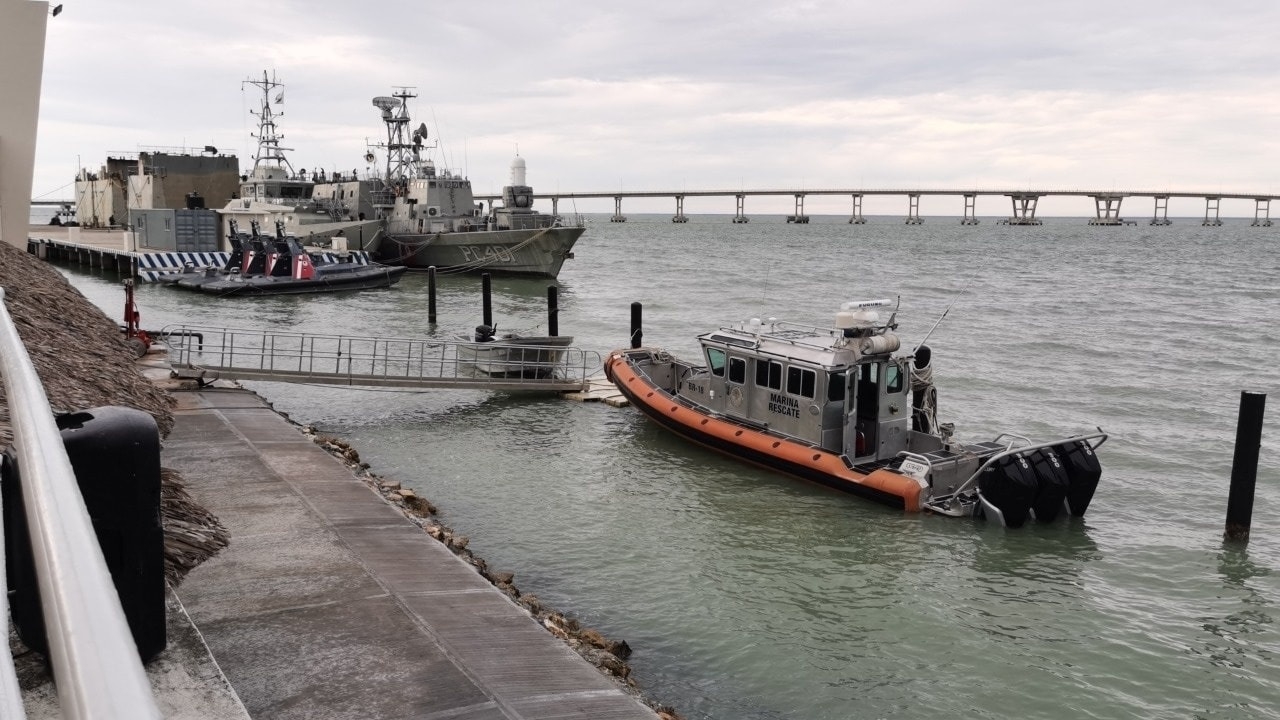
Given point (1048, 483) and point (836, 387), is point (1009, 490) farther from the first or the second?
point (836, 387)

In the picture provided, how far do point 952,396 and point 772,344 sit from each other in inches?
399

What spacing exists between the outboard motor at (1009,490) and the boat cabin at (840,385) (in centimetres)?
193

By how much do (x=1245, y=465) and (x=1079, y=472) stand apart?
227cm

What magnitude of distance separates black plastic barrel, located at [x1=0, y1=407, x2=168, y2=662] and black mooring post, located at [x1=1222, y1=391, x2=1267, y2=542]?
14298 mm

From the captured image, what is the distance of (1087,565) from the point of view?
13.8 meters

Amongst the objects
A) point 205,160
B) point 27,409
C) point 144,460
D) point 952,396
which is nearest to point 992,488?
point 952,396

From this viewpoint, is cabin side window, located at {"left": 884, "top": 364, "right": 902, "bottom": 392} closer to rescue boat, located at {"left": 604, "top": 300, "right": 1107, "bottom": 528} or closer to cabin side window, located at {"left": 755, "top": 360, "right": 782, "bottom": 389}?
rescue boat, located at {"left": 604, "top": 300, "right": 1107, "bottom": 528}

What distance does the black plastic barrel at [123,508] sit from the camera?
342cm

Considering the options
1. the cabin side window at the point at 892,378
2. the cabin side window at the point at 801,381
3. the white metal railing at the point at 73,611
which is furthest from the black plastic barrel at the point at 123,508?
the cabin side window at the point at 892,378

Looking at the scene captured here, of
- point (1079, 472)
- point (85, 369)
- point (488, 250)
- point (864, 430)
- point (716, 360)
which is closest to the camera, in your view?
point (85, 369)

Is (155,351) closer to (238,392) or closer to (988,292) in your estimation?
(238,392)

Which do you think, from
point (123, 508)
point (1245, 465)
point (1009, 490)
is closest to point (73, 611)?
point (123, 508)

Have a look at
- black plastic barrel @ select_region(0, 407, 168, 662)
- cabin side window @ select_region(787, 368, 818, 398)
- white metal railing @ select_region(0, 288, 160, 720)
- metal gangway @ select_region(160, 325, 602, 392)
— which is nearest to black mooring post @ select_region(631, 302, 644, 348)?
metal gangway @ select_region(160, 325, 602, 392)

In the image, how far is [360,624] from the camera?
7.73 m
